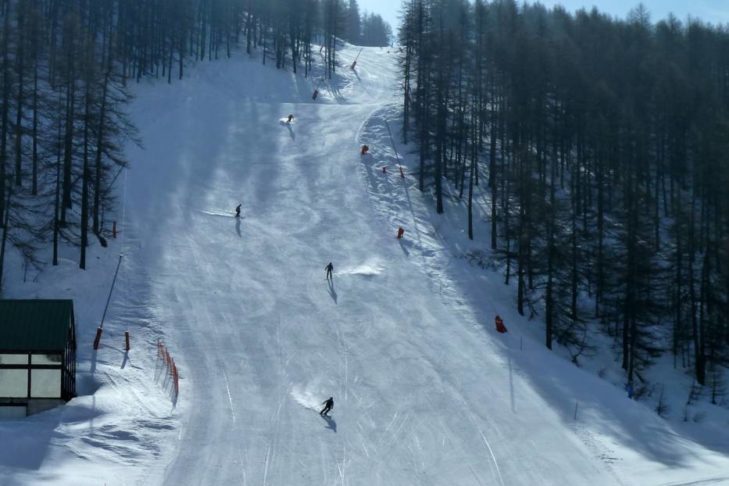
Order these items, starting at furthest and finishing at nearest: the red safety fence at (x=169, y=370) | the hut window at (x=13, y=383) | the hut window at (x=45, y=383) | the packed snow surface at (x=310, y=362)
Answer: the red safety fence at (x=169, y=370) → the hut window at (x=45, y=383) → the hut window at (x=13, y=383) → the packed snow surface at (x=310, y=362)

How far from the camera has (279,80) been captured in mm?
90938

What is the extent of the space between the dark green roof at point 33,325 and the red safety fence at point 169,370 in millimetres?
4663

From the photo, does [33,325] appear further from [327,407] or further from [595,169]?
[595,169]

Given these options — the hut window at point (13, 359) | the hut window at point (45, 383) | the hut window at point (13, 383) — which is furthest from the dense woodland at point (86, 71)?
the hut window at point (45, 383)

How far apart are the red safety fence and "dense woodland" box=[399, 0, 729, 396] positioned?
737 inches

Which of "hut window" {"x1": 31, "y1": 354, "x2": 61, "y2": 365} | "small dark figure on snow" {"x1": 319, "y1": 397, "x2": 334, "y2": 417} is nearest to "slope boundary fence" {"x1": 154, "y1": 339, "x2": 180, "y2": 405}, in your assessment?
"hut window" {"x1": 31, "y1": 354, "x2": 61, "y2": 365}

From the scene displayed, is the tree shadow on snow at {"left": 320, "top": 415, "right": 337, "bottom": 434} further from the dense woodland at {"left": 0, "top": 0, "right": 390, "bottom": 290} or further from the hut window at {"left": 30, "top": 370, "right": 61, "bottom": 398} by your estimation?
the dense woodland at {"left": 0, "top": 0, "right": 390, "bottom": 290}

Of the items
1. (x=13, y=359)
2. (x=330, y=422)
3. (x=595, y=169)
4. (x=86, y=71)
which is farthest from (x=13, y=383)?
(x=595, y=169)

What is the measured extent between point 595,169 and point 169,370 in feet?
120

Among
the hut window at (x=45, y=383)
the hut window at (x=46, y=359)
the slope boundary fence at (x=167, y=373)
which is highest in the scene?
the hut window at (x=46, y=359)

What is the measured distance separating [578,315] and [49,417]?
96.7 feet

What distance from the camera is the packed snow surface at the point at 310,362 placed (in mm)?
28703

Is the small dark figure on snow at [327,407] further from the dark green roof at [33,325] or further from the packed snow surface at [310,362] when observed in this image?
the dark green roof at [33,325]

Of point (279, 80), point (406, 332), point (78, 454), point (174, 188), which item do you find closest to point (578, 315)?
point (406, 332)
